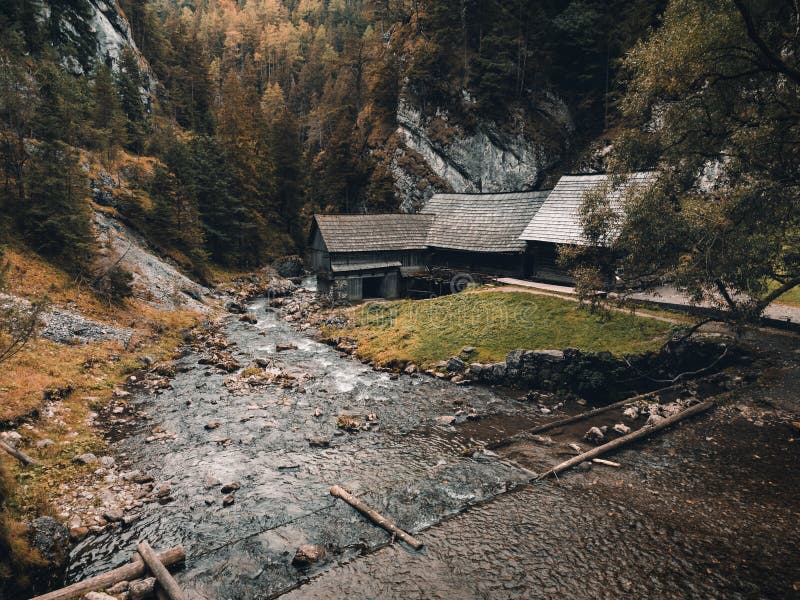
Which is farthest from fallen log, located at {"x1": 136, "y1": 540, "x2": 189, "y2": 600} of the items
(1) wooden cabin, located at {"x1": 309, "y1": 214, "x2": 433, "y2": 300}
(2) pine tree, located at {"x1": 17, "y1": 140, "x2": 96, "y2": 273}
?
(1) wooden cabin, located at {"x1": 309, "y1": 214, "x2": 433, "y2": 300}

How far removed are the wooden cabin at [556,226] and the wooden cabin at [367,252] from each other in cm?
1066

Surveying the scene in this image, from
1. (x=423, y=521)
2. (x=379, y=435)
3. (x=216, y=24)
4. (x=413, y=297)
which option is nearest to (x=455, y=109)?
(x=413, y=297)

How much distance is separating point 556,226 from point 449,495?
25553 mm

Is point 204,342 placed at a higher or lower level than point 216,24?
lower

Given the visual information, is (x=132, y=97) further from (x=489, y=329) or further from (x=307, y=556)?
(x=307, y=556)

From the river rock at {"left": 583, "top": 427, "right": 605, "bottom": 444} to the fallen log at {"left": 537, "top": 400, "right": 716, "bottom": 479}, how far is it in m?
0.71

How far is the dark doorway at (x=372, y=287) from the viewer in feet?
133

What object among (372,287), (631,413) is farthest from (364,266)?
(631,413)

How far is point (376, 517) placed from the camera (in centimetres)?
1225

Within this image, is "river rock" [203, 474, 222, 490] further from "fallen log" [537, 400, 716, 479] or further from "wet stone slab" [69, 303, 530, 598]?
"fallen log" [537, 400, 716, 479]

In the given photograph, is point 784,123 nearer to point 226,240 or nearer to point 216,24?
point 226,240

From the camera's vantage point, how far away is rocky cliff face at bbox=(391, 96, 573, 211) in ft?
Answer: 186

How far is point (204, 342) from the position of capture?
28812 millimetres

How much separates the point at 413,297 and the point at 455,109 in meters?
33.3
